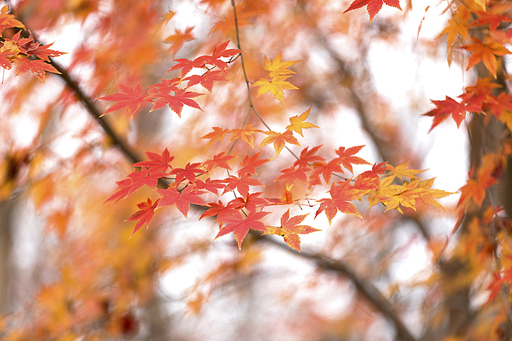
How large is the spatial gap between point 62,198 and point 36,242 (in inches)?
284

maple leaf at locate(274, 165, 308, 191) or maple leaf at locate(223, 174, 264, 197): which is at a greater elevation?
maple leaf at locate(223, 174, 264, 197)

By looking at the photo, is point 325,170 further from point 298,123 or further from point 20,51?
point 20,51

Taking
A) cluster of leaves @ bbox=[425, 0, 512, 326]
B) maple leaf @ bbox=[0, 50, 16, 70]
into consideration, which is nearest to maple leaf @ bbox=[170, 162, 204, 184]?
maple leaf @ bbox=[0, 50, 16, 70]

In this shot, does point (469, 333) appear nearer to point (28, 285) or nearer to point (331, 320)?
point (331, 320)

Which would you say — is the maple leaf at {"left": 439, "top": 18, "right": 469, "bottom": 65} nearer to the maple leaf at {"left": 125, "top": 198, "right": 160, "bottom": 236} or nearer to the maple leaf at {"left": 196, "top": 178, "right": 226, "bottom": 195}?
the maple leaf at {"left": 196, "top": 178, "right": 226, "bottom": 195}

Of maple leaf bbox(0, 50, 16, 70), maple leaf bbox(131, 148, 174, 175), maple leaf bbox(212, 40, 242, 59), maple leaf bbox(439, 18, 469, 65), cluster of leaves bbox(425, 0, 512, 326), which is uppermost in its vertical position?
maple leaf bbox(0, 50, 16, 70)

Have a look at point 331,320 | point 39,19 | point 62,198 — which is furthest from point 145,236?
point 331,320

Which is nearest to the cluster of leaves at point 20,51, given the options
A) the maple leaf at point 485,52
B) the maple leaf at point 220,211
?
the maple leaf at point 220,211

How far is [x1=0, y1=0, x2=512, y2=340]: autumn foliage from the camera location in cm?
117

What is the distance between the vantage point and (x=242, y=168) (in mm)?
1244

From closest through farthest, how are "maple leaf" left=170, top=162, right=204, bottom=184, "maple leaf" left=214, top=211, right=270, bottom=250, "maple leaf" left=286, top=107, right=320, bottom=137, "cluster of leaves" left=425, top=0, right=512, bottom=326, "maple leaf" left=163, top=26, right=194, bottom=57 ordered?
"maple leaf" left=214, top=211, right=270, bottom=250 < "maple leaf" left=170, top=162, right=204, bottom=184 < "maple leaf" left=286, top=107, right=320, bottom=137 < "cluster of leaves" left=425, top=0, right=512, bottom=326 < "maple leaf" left=163, top=26, right=194, bottom=57

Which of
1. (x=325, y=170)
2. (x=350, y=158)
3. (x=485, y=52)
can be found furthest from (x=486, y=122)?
(x=325, y=170)

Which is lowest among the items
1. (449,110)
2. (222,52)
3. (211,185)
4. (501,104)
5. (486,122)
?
(486,122)

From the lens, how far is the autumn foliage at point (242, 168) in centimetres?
117
